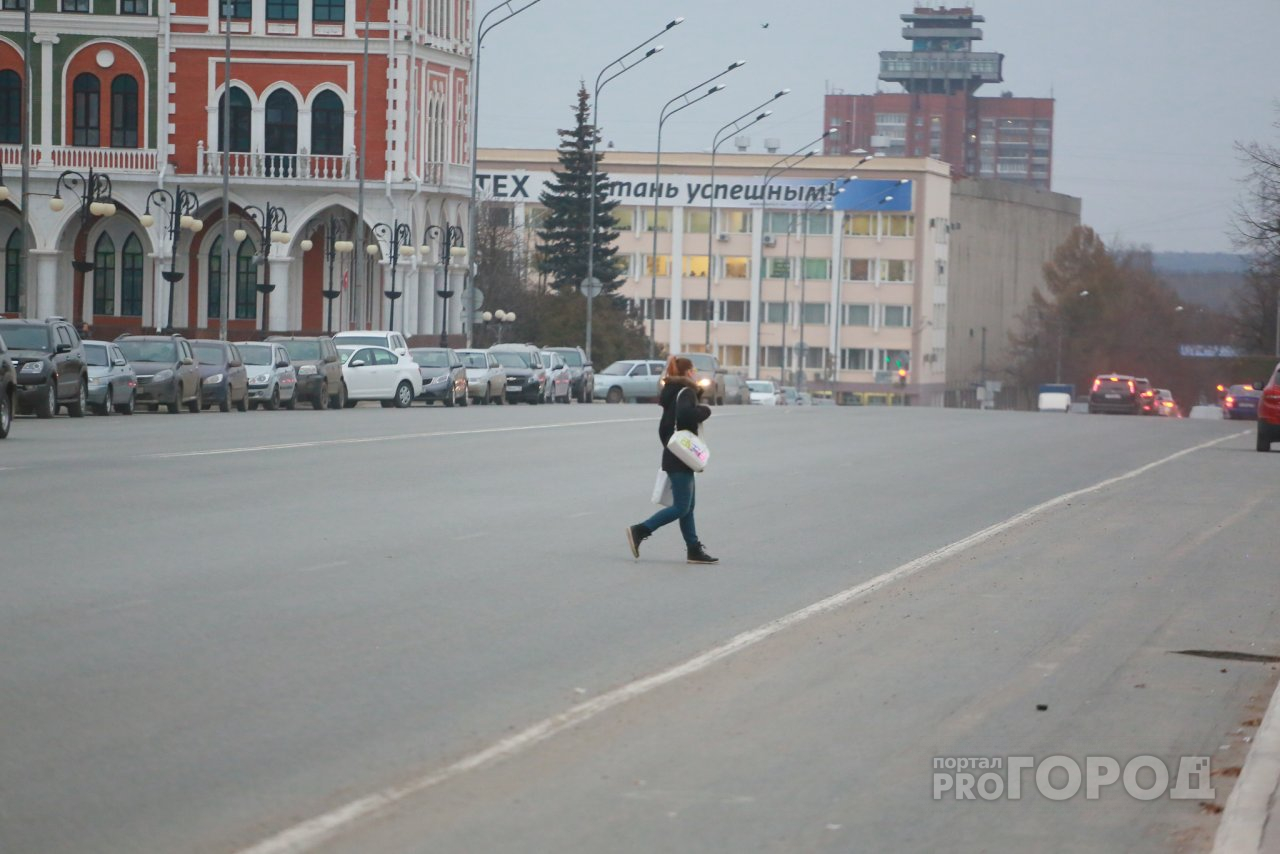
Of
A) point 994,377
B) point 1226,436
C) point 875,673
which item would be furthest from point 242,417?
point 994,377

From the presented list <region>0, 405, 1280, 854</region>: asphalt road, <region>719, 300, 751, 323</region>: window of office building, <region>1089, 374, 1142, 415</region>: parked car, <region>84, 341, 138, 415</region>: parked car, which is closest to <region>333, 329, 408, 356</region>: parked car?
<region>84, 341, 138, 415</region>: parked car

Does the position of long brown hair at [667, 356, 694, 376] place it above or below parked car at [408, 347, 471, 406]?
above

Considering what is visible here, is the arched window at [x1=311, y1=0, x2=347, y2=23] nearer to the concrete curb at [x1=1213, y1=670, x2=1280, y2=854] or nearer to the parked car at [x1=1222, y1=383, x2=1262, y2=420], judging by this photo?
the parked car at [x1=1222, y1=383, x2=1262, y2=420]

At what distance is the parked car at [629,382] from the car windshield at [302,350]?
819 inches

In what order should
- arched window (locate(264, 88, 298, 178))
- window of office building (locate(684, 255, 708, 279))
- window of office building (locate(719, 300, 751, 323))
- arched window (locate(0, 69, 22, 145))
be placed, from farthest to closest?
window of office building (locate(719, 300, 751, 323)) < window of office building (locate(684, 255, 708, 279)) < arched window (locate(264, 88, 298, 178)) < arched window (locate(0, 69, 22, 145))

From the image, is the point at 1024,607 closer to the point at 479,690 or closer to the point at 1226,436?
the point at 479,690

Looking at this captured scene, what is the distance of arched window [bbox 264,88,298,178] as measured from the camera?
7131 centimetres

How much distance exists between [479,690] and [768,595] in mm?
4456

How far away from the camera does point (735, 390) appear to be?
74812mm

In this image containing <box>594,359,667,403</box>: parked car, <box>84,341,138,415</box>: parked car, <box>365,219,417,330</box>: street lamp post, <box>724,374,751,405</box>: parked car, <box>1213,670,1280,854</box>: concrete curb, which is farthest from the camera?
<box>724,374,751,405</box>: parked car

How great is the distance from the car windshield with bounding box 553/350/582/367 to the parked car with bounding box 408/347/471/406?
35.9ft

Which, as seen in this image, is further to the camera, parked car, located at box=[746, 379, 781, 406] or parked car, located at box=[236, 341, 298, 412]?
parked car, located at box=[746, 379, 781, 406]

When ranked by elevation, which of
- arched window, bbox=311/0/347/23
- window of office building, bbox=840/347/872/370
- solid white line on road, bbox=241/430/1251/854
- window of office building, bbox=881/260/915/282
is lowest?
window of office building, bbox=840/347/872/370

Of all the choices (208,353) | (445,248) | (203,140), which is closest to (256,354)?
(208,353)
